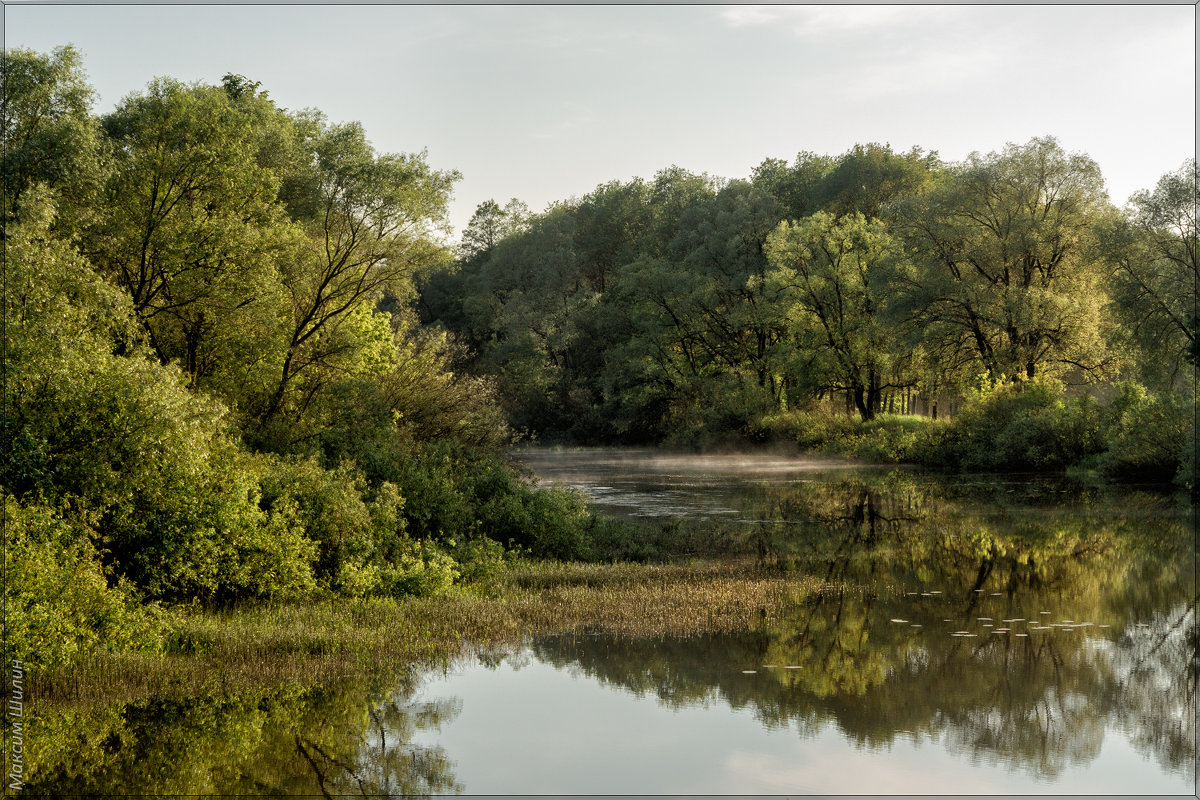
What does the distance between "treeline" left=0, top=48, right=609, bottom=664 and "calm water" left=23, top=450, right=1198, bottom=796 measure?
2.59m

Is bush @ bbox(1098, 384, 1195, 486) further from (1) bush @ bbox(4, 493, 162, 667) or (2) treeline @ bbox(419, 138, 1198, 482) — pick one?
(1) bush @ bbox(4, 493, 162, 667)

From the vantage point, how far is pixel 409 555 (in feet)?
58.7

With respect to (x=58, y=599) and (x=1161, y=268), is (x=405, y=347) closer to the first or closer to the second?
(x=1161, y=268)

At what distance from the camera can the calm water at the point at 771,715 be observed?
9484 mm

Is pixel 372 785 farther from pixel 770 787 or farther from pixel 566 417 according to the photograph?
pixel 566 417

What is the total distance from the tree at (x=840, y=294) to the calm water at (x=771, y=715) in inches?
1611

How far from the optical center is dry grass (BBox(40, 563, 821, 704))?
11602mm

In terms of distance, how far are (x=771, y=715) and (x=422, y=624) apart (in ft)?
18.0

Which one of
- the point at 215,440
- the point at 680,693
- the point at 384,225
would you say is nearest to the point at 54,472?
the point at 215,440

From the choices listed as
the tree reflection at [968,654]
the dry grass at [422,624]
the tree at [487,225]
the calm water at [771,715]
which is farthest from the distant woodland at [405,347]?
the tree at [487,225]

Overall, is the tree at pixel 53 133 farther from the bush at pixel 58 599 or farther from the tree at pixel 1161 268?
the tree at pixel 1161 268

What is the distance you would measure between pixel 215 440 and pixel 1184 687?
44.3 feet

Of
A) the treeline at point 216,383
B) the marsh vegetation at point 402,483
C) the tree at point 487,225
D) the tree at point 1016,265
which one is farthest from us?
the tree at point 487,225

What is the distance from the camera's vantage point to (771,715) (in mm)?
11180
